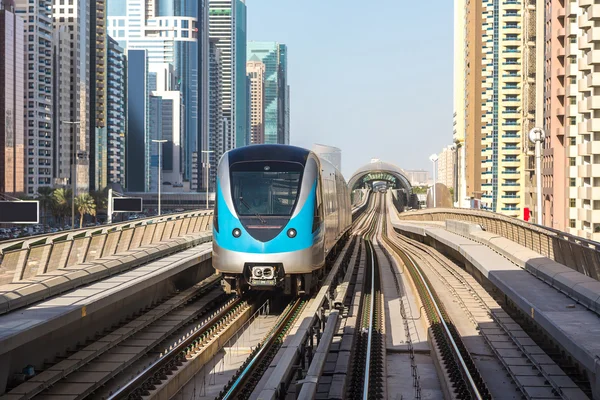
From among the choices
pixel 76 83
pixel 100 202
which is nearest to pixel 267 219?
pixel 100 202

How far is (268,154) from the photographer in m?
20.1

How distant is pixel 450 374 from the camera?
14117mm

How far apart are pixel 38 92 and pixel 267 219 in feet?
395

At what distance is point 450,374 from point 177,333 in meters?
6.09

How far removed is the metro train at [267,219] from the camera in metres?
19.2

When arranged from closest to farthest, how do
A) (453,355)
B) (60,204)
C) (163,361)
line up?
(163,361) < (453,355) < (60,204)

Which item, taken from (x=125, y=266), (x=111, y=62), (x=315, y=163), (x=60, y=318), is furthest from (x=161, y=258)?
(x=111, y=62)

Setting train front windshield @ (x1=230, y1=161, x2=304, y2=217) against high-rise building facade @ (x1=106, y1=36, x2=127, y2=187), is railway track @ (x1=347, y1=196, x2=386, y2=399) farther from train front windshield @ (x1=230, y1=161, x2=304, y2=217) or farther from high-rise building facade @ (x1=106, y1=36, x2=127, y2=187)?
high-rise building facade @ (x1=106, y1=36, x2=127, y2=187)

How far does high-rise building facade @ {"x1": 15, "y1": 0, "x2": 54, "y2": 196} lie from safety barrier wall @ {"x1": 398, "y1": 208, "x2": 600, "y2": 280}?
98.4 metres

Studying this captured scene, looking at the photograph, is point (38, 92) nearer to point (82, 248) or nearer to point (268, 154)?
point (82, 248)

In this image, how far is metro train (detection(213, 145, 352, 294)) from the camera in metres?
19.2

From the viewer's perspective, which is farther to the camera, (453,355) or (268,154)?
(268,154)

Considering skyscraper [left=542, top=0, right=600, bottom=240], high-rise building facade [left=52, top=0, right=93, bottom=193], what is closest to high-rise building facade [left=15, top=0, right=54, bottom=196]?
high-rise building facade [left=52, top=0, right=93, bottom=193]

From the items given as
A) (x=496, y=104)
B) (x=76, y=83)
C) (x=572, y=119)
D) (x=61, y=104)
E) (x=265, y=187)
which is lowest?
(x=265, y=187)
